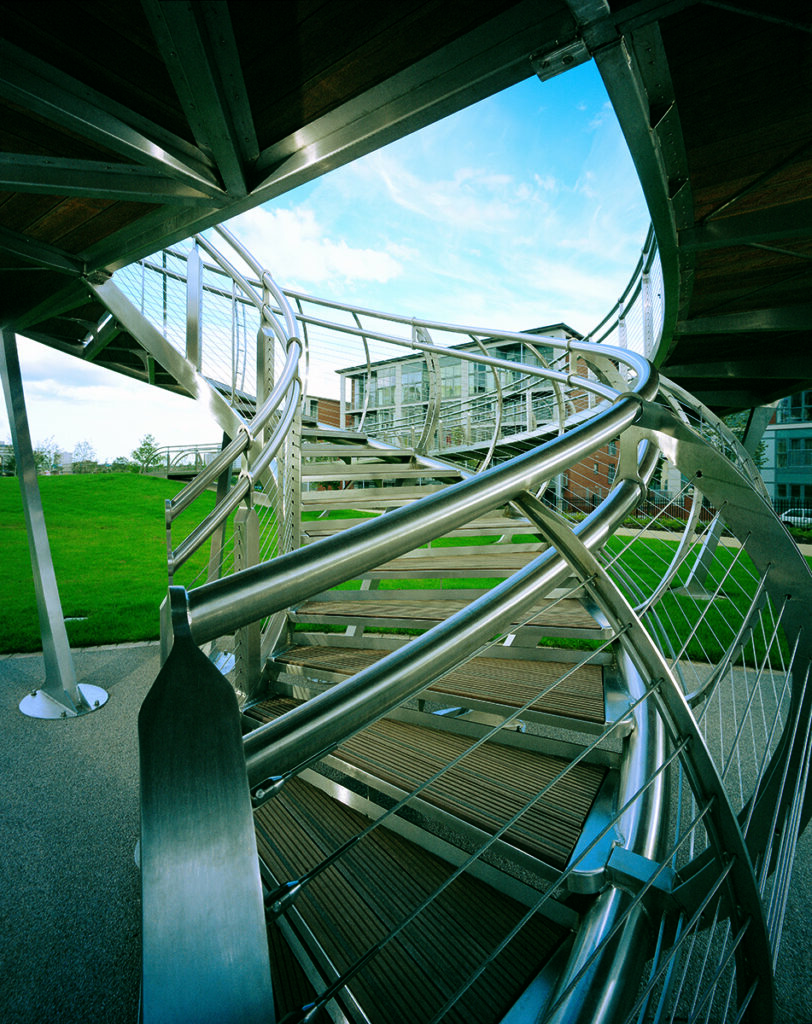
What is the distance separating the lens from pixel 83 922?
1826 millimetres

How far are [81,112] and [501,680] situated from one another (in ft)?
8.57

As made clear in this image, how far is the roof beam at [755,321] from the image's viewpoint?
3629mm

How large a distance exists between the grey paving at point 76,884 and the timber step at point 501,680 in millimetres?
1023


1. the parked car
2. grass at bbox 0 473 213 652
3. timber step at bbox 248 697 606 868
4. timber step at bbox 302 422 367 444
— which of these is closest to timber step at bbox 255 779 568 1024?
timber step at bbox 248 697 606 868

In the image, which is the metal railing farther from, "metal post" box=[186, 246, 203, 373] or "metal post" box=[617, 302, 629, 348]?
"metal post" box=[617, 302, 629, 348]

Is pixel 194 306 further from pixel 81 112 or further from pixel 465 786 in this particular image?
pixel 465 786

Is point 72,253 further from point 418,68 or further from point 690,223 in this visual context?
point 690,223

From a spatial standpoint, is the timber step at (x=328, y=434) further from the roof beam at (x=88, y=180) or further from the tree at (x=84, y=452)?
the tree at (x=84, y=452)

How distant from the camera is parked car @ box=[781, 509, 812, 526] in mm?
14078

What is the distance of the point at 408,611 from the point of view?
8.20 feet

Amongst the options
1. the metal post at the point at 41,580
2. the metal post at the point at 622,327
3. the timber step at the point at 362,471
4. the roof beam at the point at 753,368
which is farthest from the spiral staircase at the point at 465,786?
the metal post at the point at 622,327

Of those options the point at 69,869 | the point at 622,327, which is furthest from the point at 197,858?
the point at 622,327

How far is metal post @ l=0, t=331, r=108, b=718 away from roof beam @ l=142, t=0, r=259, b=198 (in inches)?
108

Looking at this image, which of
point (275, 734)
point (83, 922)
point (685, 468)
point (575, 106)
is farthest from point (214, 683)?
point (575, 106)
